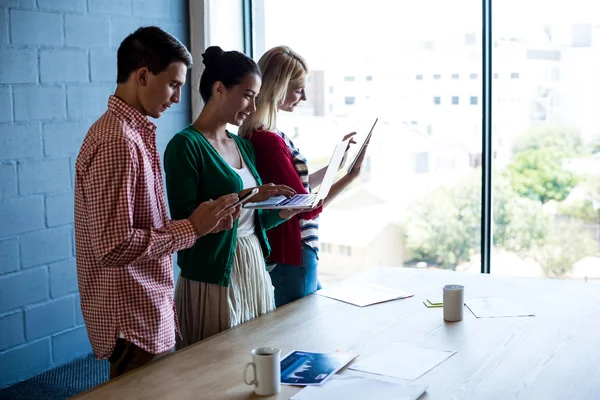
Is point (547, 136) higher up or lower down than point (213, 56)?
lower down

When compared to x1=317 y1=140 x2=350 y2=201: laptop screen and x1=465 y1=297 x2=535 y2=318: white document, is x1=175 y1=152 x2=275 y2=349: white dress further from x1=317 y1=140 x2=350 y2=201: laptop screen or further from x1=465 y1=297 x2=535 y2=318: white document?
x1=465 y1=297 x2=535 y2=318: white document

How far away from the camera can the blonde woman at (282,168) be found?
255cm

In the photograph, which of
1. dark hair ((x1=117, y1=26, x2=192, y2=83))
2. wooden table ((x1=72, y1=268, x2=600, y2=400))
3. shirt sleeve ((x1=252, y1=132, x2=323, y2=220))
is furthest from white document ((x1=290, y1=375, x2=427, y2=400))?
shirt sleeve ((x1=252, y1=132, x2=323, y2=220))

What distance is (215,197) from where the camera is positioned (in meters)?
2.22

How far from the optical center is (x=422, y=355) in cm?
183

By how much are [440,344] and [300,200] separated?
2.14 ft

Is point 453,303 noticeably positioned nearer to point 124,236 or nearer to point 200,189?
point 200,189

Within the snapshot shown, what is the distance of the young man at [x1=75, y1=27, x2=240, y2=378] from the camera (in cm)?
173

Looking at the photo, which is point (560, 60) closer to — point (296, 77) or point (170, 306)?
point (296, 77)

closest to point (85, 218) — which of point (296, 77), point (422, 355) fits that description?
point (422, 355)

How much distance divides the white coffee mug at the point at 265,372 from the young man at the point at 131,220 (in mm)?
385

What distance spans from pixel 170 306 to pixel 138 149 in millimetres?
428

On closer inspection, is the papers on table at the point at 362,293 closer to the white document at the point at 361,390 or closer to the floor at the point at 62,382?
the white document at the point at 361,390

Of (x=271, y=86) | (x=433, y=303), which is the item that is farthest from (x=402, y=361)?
(x=271, y=86)
